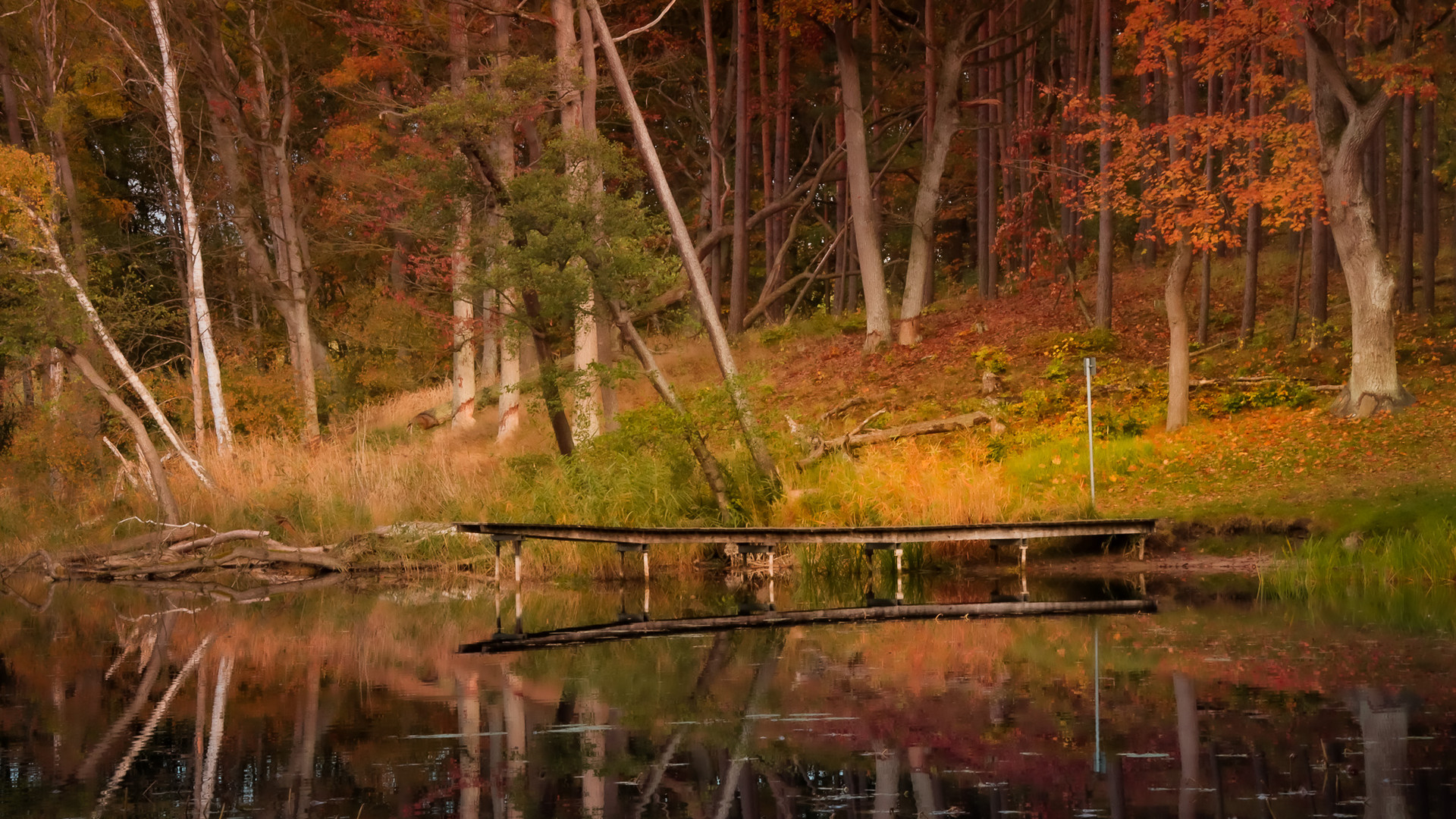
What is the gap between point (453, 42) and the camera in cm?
2436

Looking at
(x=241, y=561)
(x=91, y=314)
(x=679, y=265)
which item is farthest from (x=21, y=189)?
(x=679, y=265)

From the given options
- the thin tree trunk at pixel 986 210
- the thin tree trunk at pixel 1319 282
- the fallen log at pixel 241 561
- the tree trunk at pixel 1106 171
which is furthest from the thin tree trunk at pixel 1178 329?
the fallen log at pixel 241 561

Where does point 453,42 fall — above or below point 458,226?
above

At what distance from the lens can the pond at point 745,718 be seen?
22.1ft

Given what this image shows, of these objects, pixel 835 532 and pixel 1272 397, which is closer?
pixel 835 532

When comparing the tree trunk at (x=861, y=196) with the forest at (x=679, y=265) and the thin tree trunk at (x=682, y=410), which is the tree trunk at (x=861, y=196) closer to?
the forest at (x=679, y=265)

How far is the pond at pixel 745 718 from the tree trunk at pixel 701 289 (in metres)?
4.15

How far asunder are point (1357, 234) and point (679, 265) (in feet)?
31.2

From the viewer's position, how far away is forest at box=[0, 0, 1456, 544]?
1855 centimetres

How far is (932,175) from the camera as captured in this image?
2839 cm

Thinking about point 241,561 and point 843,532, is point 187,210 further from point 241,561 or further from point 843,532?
point 843,532

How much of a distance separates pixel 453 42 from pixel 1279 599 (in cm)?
1683

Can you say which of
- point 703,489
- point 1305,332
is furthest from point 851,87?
point 703,489

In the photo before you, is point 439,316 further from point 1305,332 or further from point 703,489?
point 1305,332
